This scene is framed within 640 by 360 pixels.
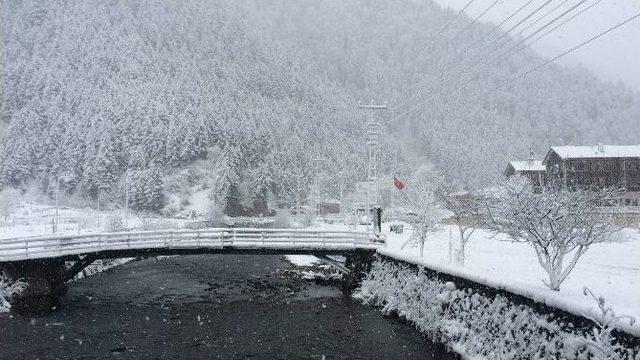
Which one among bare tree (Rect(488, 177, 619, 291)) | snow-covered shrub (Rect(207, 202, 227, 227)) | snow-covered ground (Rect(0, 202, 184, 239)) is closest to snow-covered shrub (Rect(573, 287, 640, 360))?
bare tree (Rect(488, 177, 619, 291))

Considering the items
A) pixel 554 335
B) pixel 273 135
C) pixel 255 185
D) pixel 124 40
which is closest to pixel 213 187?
pixel 255 185

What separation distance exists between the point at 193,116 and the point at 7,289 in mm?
115301

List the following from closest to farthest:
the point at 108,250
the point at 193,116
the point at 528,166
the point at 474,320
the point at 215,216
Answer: the point at 474,320, the point at 108,250, the point at 528,166, the point at 215,216, the point at 193,116

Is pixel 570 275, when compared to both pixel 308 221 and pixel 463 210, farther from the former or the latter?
pixel 308 221

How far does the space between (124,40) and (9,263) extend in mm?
158831

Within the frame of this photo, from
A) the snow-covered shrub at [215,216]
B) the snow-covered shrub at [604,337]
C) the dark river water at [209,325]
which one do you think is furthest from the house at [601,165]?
the snow-covered shrub at [215,216]

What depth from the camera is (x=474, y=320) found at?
15.1 m

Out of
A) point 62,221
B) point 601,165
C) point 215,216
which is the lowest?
point 215,216

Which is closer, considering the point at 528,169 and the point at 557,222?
the point at 557,222

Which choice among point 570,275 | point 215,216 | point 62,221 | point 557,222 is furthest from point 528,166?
point 62,221

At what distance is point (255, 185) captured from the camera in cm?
11675

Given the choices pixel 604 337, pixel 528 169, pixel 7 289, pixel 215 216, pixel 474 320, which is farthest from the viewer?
pixel 215 216

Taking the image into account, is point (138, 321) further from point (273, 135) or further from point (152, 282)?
point (273, 135)

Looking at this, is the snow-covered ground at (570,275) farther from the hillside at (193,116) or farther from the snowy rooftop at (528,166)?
the hillside at (193,116)
